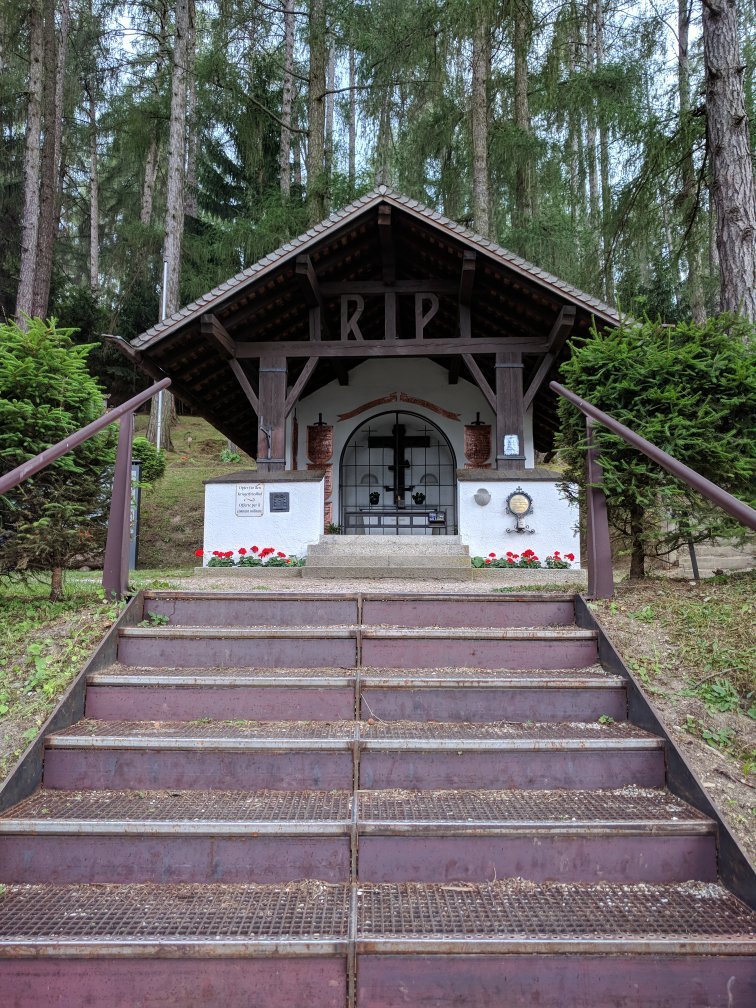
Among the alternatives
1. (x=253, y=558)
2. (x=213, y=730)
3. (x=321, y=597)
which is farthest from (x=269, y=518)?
(x=213, y=730)

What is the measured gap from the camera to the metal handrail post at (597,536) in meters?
3.71

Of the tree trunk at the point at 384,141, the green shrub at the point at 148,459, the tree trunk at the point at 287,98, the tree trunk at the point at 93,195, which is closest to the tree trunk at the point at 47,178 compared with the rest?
the green shrub at the point at 148,459

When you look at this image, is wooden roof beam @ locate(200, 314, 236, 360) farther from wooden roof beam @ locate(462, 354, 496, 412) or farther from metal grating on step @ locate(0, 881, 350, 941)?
metal grating on step @ locate(0, 881, 350, 941)

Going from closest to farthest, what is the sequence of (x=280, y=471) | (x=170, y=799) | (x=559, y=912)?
1. (x=559, y=912)
2. (x=170, y=799)
3. (x=280, y=471)

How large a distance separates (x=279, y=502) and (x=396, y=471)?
3892 mm

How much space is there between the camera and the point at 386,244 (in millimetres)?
8633

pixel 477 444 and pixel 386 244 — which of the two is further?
pixel 477 444

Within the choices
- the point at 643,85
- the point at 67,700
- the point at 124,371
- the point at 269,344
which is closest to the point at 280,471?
the point at 269,344

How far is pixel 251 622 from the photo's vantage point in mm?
3576

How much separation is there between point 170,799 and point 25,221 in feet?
52.3

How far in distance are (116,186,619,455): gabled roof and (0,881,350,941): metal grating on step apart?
633 cm

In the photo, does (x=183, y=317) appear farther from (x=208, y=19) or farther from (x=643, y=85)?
(x=208, y=19)

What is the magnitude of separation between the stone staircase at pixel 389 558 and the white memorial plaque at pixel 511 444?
1.25 metres

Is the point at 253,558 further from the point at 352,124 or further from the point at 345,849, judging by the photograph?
the point at 352,124
